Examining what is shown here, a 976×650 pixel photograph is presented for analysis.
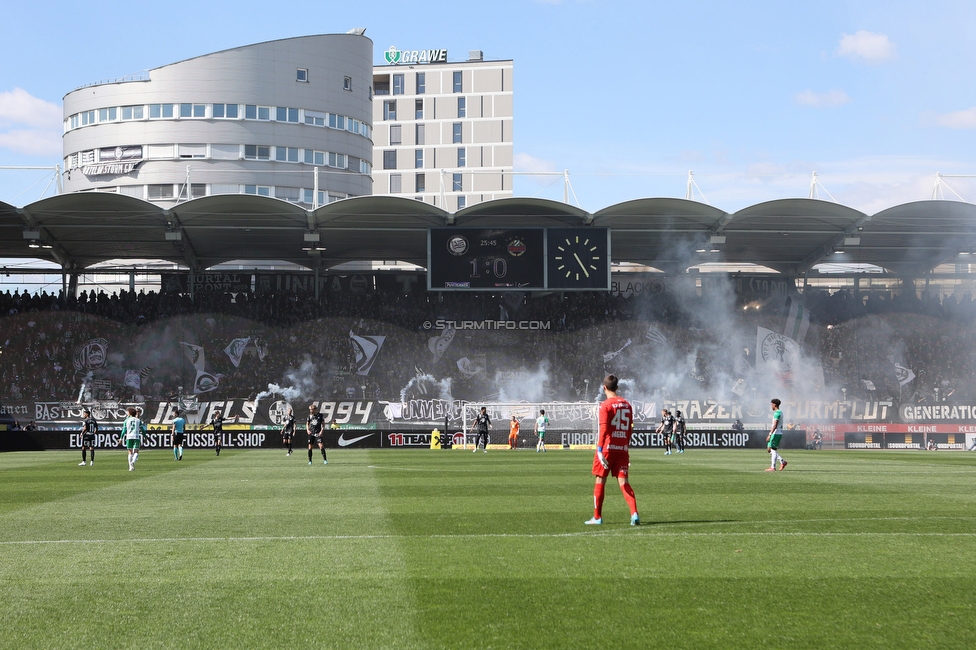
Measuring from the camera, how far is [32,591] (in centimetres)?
830

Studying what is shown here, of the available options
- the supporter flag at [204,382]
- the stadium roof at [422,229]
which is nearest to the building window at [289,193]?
the stadium roof at [422,229]

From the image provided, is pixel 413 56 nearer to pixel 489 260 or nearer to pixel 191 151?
pixel 191 151

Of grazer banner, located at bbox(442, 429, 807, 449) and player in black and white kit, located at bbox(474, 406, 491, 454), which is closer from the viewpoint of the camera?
player in black and white kit, located at bbox(474, 406, 491, 454)

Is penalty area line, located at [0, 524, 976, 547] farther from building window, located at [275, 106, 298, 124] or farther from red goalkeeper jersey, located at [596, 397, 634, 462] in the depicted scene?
building window, located at [275, 106, 298, 124]

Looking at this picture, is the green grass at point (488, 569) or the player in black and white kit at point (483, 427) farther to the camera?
the player in black and white kit at point (483, 427)

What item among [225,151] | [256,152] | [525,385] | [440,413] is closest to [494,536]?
[440,413]

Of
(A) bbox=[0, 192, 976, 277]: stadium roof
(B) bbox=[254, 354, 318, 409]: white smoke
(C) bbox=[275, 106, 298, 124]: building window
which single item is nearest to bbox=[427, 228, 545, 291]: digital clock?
(A) bbox=[0, 192, 976, 277]: stadium roof

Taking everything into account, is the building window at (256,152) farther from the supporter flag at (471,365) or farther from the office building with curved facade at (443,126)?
the supporter flag at (471,365)

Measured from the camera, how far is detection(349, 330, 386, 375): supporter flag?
49.8 meters

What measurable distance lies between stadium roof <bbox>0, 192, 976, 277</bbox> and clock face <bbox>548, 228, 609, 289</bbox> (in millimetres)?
1071

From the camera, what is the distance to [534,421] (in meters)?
43.8

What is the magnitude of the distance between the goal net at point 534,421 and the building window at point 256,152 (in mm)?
40743

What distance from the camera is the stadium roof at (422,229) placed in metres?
45.6

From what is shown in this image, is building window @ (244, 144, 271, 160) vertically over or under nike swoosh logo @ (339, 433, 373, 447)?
over
